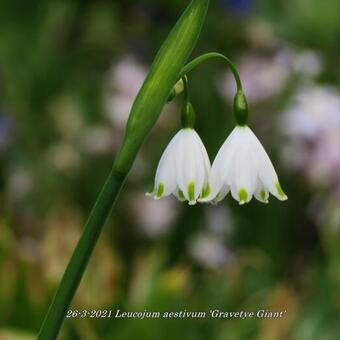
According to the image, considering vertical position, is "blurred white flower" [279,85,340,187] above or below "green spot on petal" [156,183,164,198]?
below

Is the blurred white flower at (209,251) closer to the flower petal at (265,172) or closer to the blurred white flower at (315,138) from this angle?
the blurred white flower at (315,138)

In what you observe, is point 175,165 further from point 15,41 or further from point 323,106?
point 15,41

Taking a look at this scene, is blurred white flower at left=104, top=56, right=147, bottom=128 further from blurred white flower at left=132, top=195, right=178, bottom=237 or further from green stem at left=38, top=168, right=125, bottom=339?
green stem at left=38, top=168, right=125, bottom=339

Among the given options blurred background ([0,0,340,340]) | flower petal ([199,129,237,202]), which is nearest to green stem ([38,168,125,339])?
flower petal ([199,129,237,202])

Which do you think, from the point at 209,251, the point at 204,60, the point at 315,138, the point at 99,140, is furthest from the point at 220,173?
the point at 99,140

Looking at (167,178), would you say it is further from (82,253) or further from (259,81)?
(259,81)

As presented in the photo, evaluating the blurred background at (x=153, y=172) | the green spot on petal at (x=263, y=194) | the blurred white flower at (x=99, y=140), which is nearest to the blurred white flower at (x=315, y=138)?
the blurred background at (x=153, y=172)

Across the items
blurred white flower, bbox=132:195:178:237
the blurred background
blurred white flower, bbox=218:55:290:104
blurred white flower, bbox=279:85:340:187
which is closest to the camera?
the blurred background
